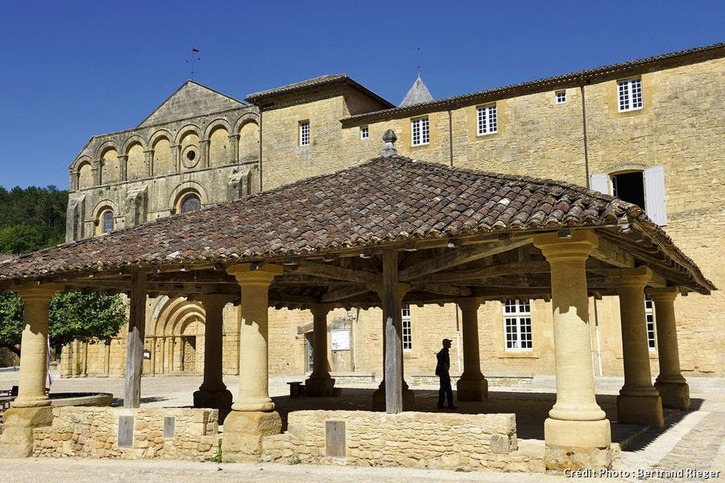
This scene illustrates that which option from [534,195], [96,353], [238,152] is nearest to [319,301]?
[534,195]

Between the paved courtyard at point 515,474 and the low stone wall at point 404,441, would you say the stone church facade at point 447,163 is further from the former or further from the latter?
the low stone wall at point 404,441

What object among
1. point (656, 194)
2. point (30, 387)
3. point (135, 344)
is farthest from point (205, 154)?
point (135, 344)

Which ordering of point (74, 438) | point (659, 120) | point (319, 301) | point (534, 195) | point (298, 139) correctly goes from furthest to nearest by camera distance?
point (298, 139) < point (659, 120) < point (319, 301) < point (74, 438) < point (534, 195)

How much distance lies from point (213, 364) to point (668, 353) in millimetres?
10109

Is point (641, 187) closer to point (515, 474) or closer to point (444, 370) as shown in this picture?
point (444, 370)

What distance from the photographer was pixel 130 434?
10.8 m

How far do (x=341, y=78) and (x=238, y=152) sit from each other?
711cm

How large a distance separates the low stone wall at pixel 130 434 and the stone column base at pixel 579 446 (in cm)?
490

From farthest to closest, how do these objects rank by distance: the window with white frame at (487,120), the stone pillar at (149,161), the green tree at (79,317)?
1. the stone pillar at (149,161)
2. the window with white frame at (487,120)
3. the green tree at (79,317)

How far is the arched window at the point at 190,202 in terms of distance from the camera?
3500 cm

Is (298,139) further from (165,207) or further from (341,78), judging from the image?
(165,207)

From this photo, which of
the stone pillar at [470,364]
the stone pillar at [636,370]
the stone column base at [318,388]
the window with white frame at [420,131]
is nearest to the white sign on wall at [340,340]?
the window with white frame at [420,131]

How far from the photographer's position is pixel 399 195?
35.7 ft

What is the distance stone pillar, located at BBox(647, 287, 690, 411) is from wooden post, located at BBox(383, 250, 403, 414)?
774 centimetres
